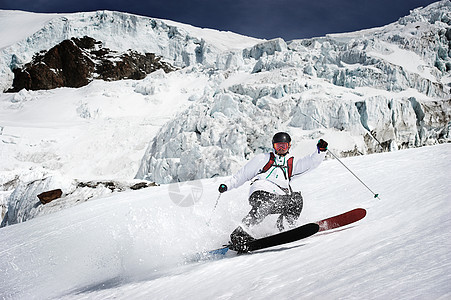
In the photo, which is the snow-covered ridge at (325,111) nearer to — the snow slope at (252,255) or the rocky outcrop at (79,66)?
the snow slope at (252,255)

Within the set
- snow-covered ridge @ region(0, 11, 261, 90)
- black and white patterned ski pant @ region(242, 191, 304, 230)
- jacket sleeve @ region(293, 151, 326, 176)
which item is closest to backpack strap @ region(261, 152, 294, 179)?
jacket sleeve @ region(293, 151, 326, 176)

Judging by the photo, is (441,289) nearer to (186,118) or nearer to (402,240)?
(402,240)

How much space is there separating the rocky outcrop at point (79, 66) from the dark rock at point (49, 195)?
35.8m

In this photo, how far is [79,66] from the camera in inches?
1754

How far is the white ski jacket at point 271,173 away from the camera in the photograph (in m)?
3.14

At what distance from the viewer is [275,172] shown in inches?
127

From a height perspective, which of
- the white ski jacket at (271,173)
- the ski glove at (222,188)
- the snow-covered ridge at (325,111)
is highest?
the snow-covered ridge at (325,111)

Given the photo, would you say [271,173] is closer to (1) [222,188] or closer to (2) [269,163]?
(2) [269,163]

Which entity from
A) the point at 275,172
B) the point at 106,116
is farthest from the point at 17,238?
the point at 106,116

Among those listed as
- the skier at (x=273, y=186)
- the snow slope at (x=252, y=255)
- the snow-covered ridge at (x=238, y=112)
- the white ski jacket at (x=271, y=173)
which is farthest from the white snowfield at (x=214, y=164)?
the white ski jacket at (x=271, y=173)

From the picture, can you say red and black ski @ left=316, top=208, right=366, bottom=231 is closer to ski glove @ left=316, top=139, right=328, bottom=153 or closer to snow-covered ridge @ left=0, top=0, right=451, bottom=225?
ski glove @ left=316, top=139, right=328, bottom=153

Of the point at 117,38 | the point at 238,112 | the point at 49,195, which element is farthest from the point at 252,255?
the point at 117,38

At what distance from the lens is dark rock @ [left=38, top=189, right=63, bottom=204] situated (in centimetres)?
1135

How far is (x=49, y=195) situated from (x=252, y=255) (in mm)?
11653
